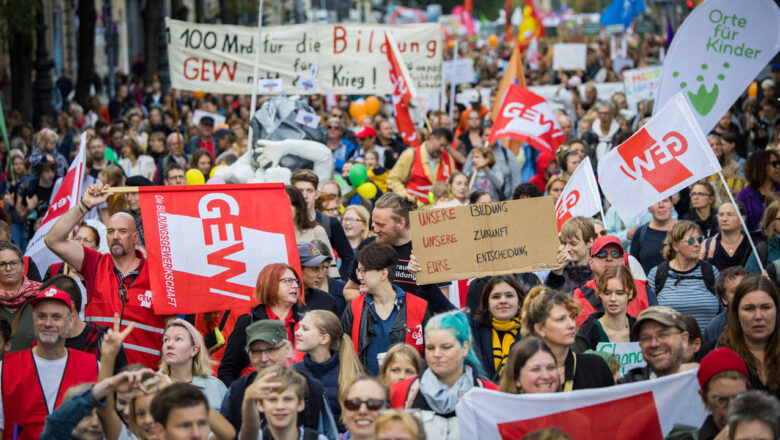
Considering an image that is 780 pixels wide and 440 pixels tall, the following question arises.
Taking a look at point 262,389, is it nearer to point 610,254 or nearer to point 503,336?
point 503,336

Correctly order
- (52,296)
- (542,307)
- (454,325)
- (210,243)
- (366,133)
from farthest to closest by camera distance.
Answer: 1. (366,133)
2. (210,243)
3. (52,296)
4. (542,307)
5. (454,325)

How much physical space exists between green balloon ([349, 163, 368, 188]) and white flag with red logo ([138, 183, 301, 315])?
15.0ft

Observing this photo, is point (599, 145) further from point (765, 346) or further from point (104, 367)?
point (104, 367)

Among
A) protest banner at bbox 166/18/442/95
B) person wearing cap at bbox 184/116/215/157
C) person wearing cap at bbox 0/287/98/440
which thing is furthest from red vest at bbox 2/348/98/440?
person wearing cap at bbox 184/116/215/157

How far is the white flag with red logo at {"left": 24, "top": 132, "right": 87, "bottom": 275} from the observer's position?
28.5 feet

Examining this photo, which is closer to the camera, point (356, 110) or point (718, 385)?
point (718, 385)

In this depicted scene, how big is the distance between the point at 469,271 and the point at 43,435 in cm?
269

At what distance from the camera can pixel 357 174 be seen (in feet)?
39.3

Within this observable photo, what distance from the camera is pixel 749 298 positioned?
5.65 m

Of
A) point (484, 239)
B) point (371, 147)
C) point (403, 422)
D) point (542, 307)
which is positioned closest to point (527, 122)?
point (371, 147)

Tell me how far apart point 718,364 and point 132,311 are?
145 inches

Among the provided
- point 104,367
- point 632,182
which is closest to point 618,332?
point 632,182

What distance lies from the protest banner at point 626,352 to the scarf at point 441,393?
1283 mm

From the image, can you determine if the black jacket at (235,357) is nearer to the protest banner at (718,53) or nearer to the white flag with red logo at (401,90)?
the protest banner at (718,53)
